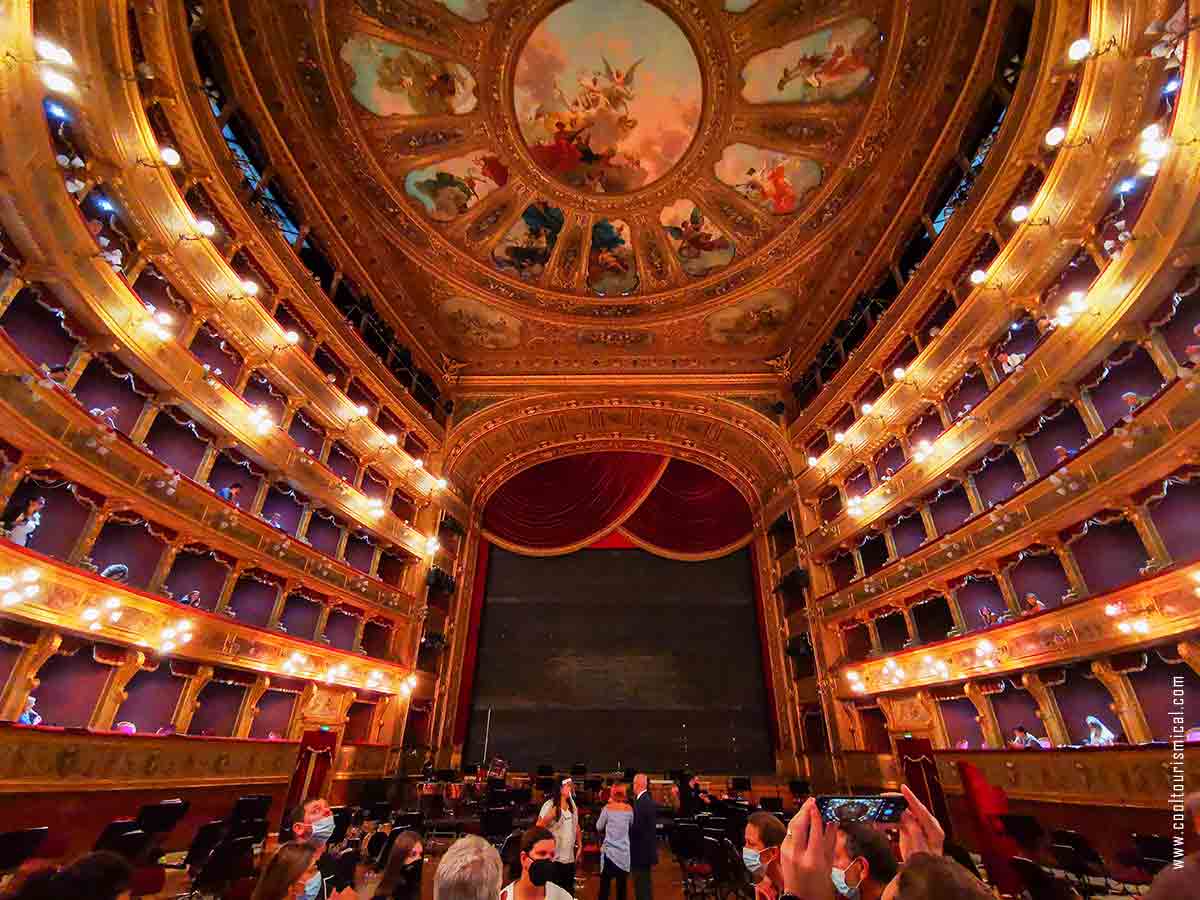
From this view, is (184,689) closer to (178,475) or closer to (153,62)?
(178,475)

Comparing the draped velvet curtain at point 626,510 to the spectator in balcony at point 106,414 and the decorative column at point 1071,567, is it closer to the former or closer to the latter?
the decorative column at point 1071,567

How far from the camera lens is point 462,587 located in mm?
19812

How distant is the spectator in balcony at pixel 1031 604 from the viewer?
1004 cm

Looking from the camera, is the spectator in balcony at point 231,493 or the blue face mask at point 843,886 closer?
the blue face mask at point 843,886

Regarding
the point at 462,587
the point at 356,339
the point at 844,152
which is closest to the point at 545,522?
the point at 462,587

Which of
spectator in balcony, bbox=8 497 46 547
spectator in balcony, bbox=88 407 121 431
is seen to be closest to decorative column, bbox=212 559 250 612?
spectator in balcony, bbox=8 497 46 547

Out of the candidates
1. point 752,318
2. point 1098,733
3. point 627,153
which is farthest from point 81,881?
point 752,318

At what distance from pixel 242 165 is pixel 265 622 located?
11.3 meters

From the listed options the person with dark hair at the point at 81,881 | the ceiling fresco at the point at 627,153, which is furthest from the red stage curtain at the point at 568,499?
the person with dark hair at the point at 81,881

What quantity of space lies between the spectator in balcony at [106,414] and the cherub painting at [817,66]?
1686 centimetres

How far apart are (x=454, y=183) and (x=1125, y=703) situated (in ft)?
65.3

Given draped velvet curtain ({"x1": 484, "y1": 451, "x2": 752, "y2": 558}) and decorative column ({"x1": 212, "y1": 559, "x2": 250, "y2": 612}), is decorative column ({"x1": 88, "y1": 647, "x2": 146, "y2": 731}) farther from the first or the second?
draped velvet curtain ({"x1": 484, "y1": 451, "x2": 752, "y2": 558})

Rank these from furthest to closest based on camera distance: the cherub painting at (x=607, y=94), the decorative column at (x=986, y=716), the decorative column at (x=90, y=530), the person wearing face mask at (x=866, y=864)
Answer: the cherub painting at (x=607, y=94) → the decorative column at (x=986, y=716) → the decorative column at (x=90, y=530) → the person wearing face mask at (x=866, y=864)

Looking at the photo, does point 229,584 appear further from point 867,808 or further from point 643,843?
point 867,808
